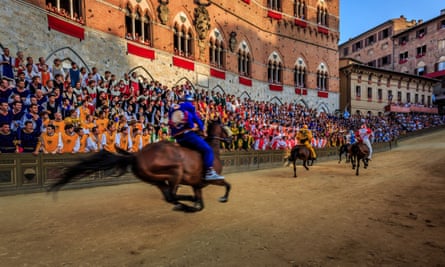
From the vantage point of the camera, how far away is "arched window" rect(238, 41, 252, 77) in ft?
76.7

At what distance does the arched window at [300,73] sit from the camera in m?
28.5

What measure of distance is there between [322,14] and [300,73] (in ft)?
28.6

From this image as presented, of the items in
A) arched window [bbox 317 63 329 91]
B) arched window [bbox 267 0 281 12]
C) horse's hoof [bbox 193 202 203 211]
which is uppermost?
arched window [bbox 267 0 281 12]

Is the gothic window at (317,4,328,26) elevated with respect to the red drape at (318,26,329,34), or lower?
elevated

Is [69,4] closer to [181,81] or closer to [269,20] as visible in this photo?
[181,81]

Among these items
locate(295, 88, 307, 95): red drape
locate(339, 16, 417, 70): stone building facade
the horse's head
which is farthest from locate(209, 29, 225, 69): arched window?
locate(339, 16, 417, 70): stone building facade

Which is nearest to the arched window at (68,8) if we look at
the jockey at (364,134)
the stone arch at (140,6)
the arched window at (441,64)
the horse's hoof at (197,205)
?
the stone arch at (140,6)

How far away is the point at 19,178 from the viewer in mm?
7234

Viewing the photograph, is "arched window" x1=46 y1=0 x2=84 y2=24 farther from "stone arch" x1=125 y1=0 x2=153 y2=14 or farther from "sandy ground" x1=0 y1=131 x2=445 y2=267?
"sandy ground" x1=0 y1=131 x2=445 y2=267

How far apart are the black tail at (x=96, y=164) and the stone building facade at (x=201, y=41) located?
967 centimetres

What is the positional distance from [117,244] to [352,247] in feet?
12.0

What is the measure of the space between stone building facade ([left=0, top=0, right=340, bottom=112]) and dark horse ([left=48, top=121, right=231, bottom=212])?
31.9 ft

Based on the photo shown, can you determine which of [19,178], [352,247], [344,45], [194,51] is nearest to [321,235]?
[352,247]

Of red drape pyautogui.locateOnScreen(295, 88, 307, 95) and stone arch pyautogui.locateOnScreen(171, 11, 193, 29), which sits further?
red drape pyautogui.locateOnScreen(295, 88, 307, 95)
